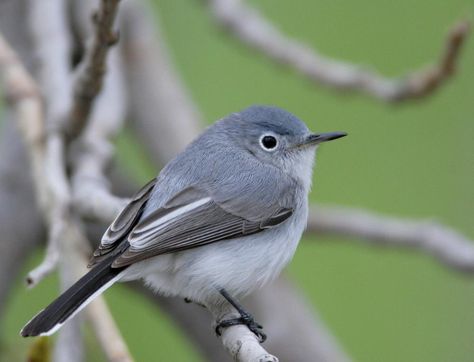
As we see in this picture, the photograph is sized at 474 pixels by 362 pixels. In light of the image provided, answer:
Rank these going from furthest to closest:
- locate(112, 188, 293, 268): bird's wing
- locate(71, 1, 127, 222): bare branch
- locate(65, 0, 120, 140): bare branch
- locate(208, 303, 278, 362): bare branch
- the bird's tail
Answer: locate(71, 1, 127, 222): bare branch, locate(112, 188, 293, 268): bird's wing, locate(65, 0, 120, 140): bare branch, the bird's tail, locate(208, 303, 278, 362): bare branch

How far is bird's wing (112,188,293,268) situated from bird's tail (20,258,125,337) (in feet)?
0.23

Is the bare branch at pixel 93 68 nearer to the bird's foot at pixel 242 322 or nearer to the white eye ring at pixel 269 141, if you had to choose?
the white eye ring at pixel 269 141

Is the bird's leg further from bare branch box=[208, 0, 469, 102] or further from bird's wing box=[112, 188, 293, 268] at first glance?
bare branch box=[208, 0, 469, 102]

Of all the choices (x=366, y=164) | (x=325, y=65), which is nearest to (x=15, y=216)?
(x=325, y=65)

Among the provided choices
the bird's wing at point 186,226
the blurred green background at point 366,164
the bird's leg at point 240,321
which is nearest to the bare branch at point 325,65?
the blurred green background at point 366,164

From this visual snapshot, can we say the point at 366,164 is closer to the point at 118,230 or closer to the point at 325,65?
the point at 325,65

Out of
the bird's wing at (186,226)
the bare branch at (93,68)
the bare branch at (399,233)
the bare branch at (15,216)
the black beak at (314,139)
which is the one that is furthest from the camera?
the bare branch at (15,216)

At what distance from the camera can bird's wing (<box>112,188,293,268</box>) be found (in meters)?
2.21

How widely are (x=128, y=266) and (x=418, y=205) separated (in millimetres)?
2280

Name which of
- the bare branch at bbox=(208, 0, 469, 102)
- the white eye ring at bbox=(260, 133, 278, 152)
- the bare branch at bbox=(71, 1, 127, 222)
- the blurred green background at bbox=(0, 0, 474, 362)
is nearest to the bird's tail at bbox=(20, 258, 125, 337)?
the bare branch at bbox=(71, 1, 127, 222)

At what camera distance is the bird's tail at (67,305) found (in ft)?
6.44

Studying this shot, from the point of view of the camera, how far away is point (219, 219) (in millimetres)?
2389

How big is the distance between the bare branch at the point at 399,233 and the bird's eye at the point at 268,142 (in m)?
0.63

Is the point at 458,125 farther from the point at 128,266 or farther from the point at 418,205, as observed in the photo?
the point at 128,266
